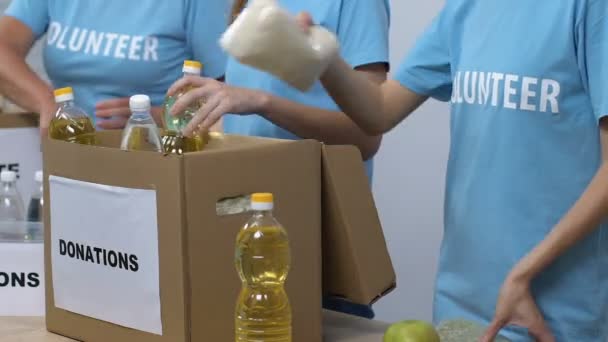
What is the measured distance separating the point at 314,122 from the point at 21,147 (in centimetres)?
81

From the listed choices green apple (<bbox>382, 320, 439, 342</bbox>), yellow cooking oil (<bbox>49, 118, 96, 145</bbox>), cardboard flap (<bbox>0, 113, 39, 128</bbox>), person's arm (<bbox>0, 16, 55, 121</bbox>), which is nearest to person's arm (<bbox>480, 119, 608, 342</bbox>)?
green apple (<bbox>382, 320, 439, 342</bbox>)

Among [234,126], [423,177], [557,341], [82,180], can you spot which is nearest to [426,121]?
[423,177]

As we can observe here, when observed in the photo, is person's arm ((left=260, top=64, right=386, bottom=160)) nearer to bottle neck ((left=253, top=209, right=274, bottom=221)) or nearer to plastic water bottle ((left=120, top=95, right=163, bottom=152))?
plastic water bottle ((left=120, top=95, right=163, bottom=152))

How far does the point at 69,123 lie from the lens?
1.45 meters

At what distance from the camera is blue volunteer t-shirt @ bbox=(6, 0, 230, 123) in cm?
198

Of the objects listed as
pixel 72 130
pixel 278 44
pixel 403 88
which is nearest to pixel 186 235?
pixel 278 44

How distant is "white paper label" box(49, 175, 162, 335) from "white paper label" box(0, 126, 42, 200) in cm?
75

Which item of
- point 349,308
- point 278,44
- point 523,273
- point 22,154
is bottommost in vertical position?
point 349,308

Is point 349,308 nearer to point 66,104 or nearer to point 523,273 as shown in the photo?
point 523,273

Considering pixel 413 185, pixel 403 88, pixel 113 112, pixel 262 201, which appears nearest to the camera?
pixel 262 201

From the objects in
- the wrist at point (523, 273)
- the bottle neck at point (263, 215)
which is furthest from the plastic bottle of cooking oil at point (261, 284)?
the wrist at point (523, 273)

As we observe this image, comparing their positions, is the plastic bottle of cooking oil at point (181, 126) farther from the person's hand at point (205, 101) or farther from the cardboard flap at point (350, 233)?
the cardboard flap at point (350, 233)

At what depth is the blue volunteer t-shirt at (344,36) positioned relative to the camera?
1653 millimetres

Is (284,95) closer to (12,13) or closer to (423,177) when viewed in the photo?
(12,13)
